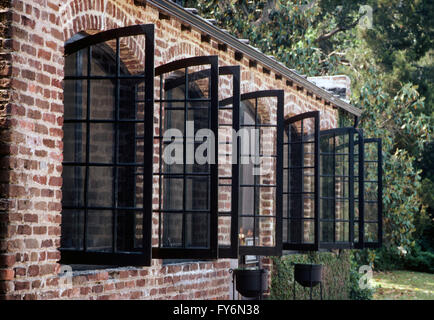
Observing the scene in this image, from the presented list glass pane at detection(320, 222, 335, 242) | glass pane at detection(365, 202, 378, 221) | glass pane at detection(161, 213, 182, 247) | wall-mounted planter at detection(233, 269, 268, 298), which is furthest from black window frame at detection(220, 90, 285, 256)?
glass pane at detection(365, 202, 378, 221)

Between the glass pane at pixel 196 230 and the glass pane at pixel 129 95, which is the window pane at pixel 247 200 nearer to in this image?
the glass pane at pixel 196 230

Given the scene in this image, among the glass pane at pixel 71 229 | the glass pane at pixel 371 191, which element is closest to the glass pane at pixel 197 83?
the glass pane at pixel 71 229

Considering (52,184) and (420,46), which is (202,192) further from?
(420,46)

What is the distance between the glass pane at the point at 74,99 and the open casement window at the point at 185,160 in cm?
88

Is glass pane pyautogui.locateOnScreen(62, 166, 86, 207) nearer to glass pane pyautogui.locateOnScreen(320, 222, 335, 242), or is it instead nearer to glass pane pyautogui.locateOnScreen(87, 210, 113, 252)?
glass pane pyautogui.locateOnScreen(87, 210, 113, 252)

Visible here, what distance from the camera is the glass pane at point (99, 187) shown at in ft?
22.7

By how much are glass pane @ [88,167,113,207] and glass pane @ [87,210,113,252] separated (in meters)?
0.10

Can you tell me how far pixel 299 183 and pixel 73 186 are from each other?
16.1ft

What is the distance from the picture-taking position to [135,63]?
764cm

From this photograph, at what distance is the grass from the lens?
18859 mm

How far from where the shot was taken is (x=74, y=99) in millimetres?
6773

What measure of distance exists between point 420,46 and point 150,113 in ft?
67.9

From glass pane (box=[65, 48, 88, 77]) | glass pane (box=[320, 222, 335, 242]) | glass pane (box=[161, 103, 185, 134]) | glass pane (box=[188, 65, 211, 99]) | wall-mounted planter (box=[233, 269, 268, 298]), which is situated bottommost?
wall-mounted planter (box=[233, 269, 268, 298])

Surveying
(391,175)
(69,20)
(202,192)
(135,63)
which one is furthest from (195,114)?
(391,175)
